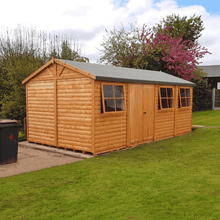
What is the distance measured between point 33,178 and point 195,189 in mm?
3561

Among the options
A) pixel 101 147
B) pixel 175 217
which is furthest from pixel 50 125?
pixel 175 217

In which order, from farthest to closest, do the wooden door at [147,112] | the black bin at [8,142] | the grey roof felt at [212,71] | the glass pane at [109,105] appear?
1. the grey roof felt at [212,71]
2. the wooden door at [147,112]
3. the glass pane at [109,105]
4. the black bin at [8,142]

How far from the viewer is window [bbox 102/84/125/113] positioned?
8.66 metres

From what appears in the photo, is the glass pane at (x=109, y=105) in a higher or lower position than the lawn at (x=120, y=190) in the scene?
higher

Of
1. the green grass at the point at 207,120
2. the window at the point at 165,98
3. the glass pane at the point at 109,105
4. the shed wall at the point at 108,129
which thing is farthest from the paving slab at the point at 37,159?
the green grass at the point at 207,120

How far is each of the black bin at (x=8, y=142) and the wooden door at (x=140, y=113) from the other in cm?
397

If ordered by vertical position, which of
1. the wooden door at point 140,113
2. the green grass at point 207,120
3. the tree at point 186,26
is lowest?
the green grass at point 207,120

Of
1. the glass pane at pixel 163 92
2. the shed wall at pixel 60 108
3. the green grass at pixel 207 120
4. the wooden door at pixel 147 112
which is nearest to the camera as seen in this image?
the shed wall at pixel 60 108

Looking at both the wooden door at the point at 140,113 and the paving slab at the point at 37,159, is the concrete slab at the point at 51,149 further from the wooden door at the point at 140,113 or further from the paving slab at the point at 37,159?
the wooden door at the point at 140,113

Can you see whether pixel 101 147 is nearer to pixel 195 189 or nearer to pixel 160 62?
pixel 195 189

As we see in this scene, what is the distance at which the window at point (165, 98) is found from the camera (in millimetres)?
11445

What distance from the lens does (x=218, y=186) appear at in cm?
556

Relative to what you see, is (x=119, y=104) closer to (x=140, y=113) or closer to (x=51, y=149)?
(x=140, y=113)

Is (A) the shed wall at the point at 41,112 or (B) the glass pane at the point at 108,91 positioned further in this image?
(A) the shed wall at the point at 41,112
